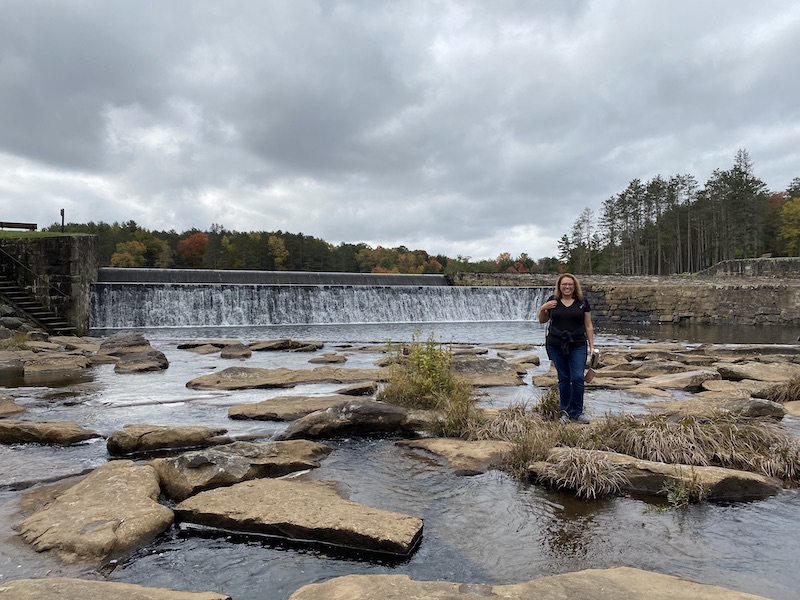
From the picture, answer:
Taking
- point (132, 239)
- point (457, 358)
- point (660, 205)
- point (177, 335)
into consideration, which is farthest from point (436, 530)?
point (132, 239)

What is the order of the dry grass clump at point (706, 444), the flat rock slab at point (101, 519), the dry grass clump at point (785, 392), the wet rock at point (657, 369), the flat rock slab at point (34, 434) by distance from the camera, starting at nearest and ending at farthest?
the flat rock slab at point (101, 519) → the dry grass clump at point (706, 444) → the flat rock slab at point (34, 434) → the dry grass clump at point (785, 392) → the wet rock at point (657, 369)

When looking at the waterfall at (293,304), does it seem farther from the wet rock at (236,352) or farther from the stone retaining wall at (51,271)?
the wet rock at (236,352)

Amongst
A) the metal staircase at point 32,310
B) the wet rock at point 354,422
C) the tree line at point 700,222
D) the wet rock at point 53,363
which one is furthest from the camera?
the tree line at point 700,222

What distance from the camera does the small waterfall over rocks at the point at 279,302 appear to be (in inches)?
931

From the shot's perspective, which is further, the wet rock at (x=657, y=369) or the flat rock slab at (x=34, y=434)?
the wet rock at (x=657, y=369)

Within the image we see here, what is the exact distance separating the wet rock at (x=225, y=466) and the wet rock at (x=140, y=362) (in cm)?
726

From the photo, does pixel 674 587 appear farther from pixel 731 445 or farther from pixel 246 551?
pixel 731 445

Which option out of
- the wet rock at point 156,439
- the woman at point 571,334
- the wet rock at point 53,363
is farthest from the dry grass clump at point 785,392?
the wet rock at point 53,363

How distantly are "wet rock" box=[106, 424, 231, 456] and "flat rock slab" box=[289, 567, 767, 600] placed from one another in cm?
329

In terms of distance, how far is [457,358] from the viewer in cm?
1098

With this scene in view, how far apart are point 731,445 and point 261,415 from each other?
495 cm

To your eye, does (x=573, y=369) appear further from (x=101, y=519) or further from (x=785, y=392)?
(x=101, y=519)

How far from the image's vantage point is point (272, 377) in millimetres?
10008

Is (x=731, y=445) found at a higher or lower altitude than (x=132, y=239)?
lower
